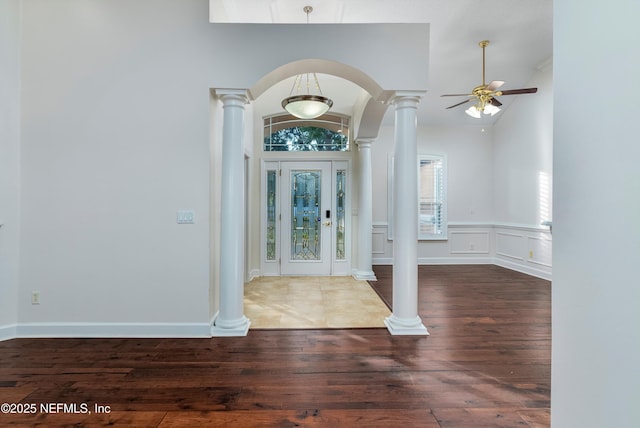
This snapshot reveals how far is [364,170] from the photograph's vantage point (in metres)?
5.59

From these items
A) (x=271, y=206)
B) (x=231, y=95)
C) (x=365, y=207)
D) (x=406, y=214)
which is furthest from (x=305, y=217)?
(x=231, y=95)

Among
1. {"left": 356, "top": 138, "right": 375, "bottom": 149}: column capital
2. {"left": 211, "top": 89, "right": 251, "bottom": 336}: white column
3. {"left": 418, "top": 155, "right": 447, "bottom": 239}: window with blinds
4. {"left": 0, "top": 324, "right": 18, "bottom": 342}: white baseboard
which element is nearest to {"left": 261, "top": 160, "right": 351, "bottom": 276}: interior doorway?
{"left": 356, "top": 138, "right": 375, "bottom": 149}: column capital

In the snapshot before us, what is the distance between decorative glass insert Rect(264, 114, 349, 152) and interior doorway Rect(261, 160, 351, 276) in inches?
12.5

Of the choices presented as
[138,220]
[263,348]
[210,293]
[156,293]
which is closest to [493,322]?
[263,348]

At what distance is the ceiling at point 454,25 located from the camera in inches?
157

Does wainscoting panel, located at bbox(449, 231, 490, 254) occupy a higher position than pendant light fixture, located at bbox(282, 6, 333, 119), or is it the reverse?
pendant light fixture, located at bbox(282, 6, 333, 119)

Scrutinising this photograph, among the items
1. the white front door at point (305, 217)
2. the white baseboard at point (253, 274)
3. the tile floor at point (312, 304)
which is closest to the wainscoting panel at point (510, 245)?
the tile floor at point (312, 304)

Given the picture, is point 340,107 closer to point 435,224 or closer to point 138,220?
point 435,224

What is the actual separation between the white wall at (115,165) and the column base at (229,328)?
0.12 m

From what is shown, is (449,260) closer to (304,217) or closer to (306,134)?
(304,217)

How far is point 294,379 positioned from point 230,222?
1.53 metres

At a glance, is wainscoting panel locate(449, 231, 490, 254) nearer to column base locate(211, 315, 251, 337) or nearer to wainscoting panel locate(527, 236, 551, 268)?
wainscoting panel locate(527, 236, 551, 268)

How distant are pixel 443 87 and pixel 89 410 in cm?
620

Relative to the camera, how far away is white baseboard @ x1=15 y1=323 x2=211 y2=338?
301 centimetres
